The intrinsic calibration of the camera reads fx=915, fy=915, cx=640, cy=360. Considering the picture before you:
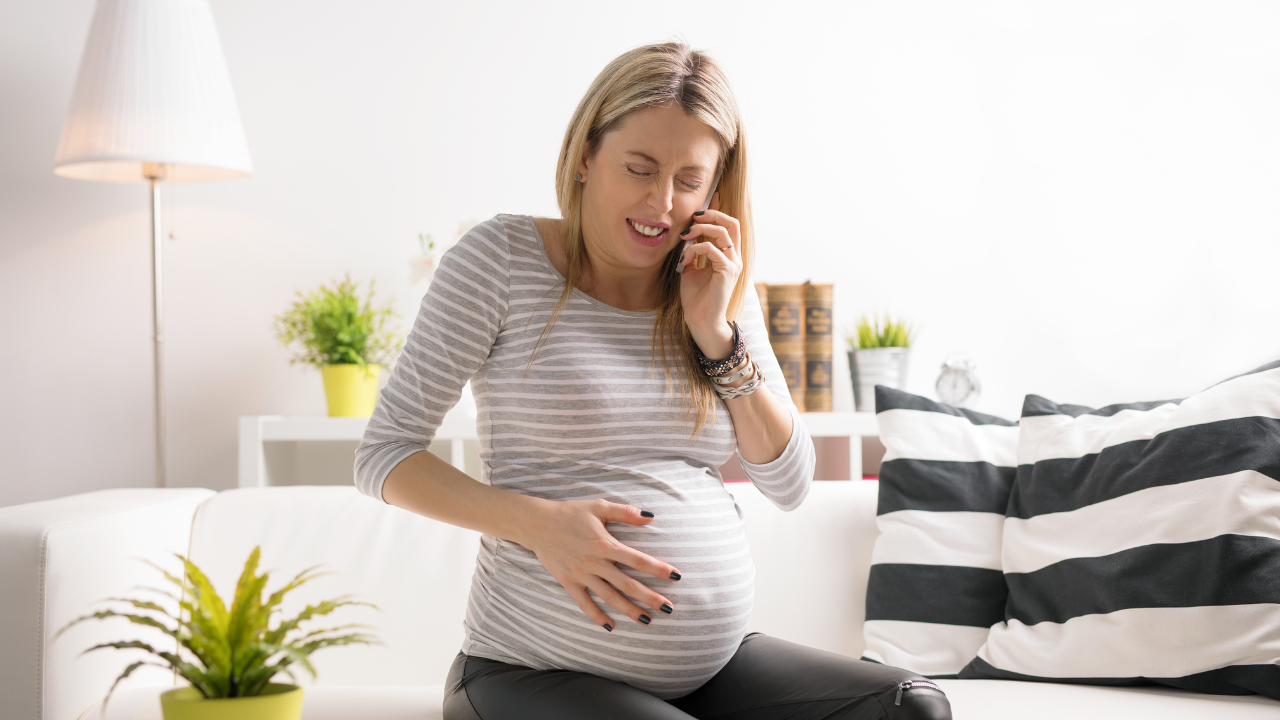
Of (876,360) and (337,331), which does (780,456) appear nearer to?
(876,360)

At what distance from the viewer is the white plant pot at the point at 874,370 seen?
2010 millimetres

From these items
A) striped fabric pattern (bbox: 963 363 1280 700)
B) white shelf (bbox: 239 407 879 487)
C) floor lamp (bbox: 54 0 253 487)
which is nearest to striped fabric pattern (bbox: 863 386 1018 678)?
striped fabric pattern (bbox: 963 363 1280 700)

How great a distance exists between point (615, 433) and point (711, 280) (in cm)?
23

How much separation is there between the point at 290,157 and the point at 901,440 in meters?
1.55

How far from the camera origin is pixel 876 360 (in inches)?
79.2

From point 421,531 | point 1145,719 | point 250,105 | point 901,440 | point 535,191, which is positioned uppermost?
point 250,105

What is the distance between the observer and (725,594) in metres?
1.07

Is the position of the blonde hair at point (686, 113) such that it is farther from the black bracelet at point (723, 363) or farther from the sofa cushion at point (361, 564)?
the sofa cushion at point (361, 564)

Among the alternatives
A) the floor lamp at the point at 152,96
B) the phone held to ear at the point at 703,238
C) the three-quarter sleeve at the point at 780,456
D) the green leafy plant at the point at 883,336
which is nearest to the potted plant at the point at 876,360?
the green leafy plant at the point at 883,336

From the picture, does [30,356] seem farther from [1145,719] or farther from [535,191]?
[1145,719]

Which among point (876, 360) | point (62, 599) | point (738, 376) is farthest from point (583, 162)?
point (876, 360)

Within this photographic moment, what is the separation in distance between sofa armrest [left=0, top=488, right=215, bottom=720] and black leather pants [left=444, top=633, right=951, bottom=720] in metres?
0.51

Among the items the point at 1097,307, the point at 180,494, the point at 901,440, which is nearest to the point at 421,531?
the point at 180,494

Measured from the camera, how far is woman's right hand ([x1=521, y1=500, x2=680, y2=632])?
98 centimetres
